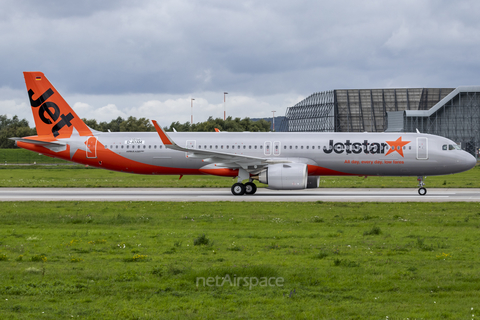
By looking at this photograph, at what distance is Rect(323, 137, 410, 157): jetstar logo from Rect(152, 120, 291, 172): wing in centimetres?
300

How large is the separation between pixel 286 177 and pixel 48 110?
1628 cm

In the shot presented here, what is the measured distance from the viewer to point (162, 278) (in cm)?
898

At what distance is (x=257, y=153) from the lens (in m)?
29.5

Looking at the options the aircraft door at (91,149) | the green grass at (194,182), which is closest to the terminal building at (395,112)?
the green grass at (194,182)

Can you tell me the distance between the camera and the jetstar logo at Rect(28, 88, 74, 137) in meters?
31.4

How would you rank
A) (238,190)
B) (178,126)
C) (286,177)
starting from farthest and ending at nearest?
1. (178,126)
2. (238,190)
3. (286,177)

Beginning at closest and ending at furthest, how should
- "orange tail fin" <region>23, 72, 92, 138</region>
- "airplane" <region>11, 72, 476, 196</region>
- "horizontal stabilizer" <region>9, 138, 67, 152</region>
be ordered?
"airplane" <region>11, 72, 476, 196</region> → "horizontal stabilizer" <region>9, 138, 67, 152</region> → "orange tail fin" <region>23, 72, 92, 138</region>

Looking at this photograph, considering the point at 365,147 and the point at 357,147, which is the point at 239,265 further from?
the point at 365,147

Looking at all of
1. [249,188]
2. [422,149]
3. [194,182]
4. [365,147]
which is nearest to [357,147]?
[365,147]

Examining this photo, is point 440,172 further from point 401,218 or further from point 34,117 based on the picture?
point 34,117

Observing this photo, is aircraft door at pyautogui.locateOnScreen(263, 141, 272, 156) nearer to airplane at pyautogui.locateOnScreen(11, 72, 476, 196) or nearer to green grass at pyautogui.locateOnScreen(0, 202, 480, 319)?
airplane at pyautogui.locateOnScreen(11, 72, 476, 196)

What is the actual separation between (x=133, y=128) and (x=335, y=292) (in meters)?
93.0

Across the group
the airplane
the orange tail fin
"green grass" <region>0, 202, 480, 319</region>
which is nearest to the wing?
the airplane

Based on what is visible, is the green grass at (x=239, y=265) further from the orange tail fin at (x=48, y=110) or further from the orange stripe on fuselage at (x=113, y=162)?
the orange tail fin at (x=48, y=110)
